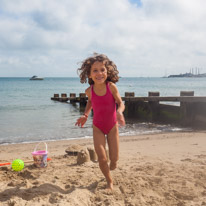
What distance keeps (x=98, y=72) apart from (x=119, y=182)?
1771mm

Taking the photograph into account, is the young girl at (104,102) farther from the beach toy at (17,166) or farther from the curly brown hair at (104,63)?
the beach toy at (17,166)

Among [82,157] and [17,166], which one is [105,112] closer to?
[82,157]

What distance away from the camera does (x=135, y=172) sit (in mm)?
4375

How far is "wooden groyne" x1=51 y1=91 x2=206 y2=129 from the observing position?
11.1 metres

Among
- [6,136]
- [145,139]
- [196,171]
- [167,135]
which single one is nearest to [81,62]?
[196,171]

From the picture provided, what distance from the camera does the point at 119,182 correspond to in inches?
152

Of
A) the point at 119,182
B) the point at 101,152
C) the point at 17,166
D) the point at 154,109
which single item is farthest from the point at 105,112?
the point at 154,109

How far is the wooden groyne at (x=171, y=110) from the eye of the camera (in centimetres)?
1112

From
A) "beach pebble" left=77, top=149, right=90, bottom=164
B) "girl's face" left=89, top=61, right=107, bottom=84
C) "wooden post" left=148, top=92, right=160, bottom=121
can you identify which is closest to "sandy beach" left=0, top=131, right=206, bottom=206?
"beach pebble" left=77, top=149, right=90, bottom=164

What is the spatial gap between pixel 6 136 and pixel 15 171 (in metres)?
5.48

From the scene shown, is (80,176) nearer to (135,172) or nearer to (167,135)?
(135,172)

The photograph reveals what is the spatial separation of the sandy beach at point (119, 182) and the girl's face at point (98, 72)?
1613 millimetres

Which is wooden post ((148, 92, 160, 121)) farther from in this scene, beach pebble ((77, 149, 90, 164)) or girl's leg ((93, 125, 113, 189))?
girl's leg ((93, 125, 113, 189))

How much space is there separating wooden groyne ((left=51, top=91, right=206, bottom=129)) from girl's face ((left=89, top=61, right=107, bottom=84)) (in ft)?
27.1
